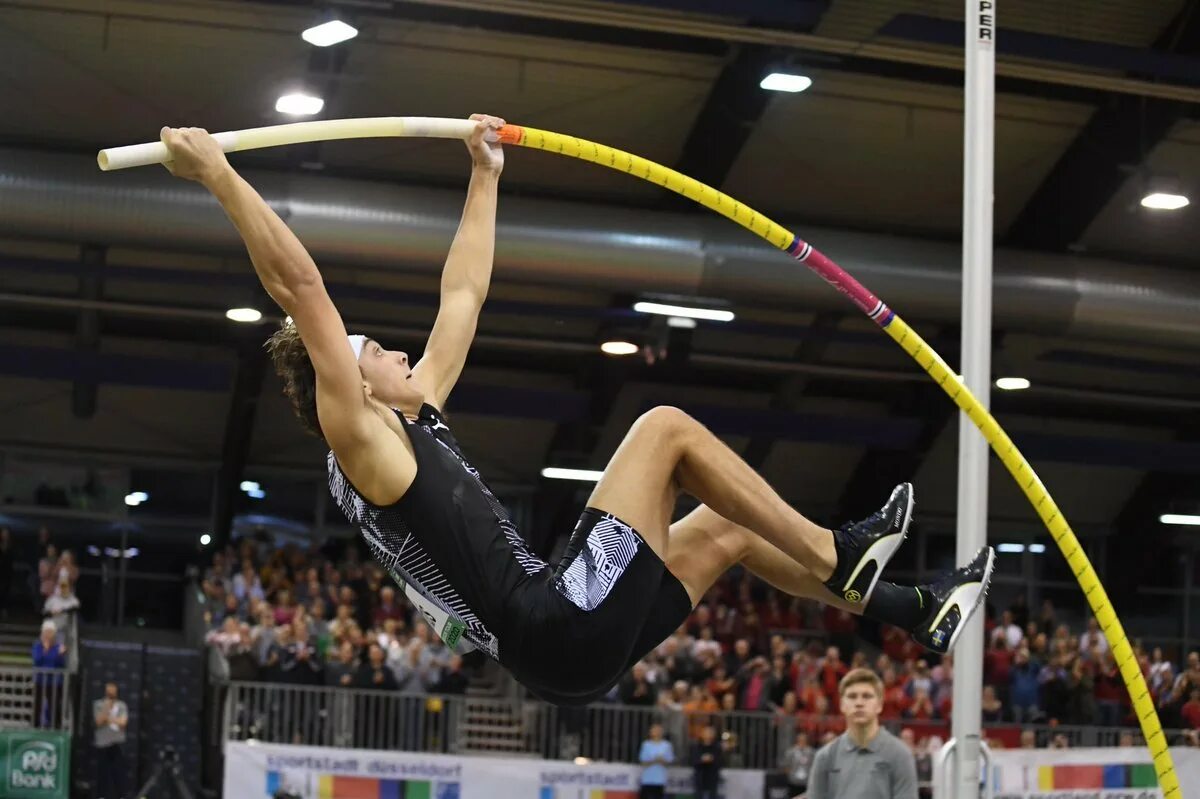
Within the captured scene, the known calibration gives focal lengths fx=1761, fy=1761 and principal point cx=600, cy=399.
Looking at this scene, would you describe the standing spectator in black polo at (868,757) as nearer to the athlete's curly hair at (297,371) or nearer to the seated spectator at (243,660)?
the athlete's curly hair at (297,371)

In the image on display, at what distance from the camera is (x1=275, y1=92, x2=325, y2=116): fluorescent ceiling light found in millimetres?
15336

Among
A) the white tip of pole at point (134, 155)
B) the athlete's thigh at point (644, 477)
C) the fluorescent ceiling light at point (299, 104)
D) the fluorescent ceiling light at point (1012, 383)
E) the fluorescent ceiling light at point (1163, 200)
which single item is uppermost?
the fluorescent ceiling light at point (299, 104)

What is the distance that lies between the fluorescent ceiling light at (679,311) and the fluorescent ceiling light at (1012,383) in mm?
3675

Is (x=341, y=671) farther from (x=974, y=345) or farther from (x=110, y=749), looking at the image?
(x=974, y=345)

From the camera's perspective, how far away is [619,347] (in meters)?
20.8

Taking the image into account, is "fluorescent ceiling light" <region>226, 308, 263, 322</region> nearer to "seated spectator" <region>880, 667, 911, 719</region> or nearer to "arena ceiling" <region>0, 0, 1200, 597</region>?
"arena ceiling" <region>0, 0, 1200, 597</region>

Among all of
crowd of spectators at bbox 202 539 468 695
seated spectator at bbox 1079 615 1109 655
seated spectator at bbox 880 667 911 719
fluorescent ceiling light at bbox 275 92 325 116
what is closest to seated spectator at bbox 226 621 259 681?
crowd of spectators at bbox 202 539 468 695

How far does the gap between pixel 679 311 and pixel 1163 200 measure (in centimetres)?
518

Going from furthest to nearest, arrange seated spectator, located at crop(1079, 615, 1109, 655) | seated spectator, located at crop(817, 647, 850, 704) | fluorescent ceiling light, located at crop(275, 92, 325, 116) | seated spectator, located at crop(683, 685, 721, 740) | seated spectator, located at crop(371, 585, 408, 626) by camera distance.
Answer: seated spectator, located at crop(1079, 615, 1109, 655)
seated spectator, located at crop(371, 585, 408, 626)
seated spectator, located at crop(817, 647, 850, 704)
seated spectator, located at crop(683, 685, 721, 740)
fluorescent ceiling light, located at crop(275, 92, 325, 116)

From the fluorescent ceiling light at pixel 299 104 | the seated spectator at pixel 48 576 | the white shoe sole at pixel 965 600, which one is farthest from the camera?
the seated spectator at pixel 48 576

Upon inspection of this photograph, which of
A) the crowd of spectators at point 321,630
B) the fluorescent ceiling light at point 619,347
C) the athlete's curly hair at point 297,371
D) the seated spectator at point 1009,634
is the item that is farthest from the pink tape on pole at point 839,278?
the fluorescent ceiling light at point 619,347

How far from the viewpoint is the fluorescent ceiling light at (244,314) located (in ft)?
64.1

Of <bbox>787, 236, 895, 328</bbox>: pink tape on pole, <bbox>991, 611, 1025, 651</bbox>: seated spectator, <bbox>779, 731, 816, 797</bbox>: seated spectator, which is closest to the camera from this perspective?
<bbox>787, 236, 895, 328</bbox>: pink tape on pole

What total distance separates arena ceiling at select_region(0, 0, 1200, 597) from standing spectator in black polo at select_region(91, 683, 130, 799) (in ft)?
13.7
